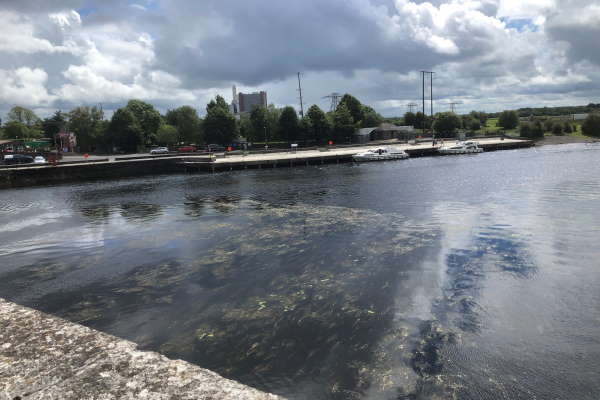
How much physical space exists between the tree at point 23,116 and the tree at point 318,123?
11614 centimetres

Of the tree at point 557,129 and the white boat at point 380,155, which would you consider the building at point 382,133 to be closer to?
the white boat at point 380,155

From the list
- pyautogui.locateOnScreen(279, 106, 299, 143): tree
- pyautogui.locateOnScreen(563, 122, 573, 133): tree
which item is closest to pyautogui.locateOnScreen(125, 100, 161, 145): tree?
pyautogui.locateOnScreen(279, 106, 299, 143): tree

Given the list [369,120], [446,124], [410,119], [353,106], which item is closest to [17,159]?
[353,106]

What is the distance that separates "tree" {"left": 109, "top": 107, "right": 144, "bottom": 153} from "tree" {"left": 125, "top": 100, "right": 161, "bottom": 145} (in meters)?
11.4

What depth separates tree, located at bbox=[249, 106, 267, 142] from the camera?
116 m

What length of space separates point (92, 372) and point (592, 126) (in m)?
157

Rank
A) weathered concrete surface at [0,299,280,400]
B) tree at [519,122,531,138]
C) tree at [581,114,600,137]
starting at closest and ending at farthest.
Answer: weathered concrete surface at [0,299,280,400] < tree at [581,114,600,137] < tree at [519,122,531,138]

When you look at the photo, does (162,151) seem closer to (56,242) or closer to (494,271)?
(56,242)

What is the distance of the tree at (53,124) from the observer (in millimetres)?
147000

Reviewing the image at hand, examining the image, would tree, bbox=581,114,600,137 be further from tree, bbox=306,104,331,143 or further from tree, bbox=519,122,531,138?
tree, bbox=306,104,331,143

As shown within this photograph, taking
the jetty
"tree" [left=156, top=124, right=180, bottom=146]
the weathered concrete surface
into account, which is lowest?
the weathered concrete surface

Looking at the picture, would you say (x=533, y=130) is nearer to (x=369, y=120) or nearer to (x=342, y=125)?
(x=369, y=120)

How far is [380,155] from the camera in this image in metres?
75.6

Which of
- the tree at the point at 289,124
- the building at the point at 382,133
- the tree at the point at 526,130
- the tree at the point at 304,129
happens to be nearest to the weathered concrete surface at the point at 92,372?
the tree at the point at 304,129
